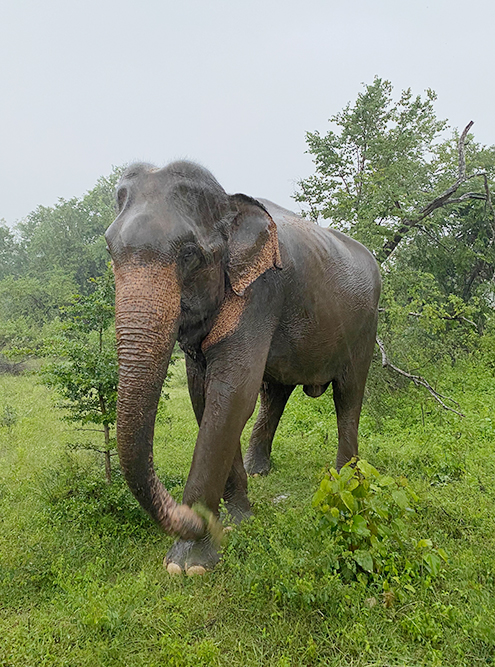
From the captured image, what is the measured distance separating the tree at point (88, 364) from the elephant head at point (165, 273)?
1296 millimetres

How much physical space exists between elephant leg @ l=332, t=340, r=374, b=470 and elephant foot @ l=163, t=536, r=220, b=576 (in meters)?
1.81

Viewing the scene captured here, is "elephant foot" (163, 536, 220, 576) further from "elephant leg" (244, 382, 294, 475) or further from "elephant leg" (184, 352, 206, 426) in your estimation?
"elephant leg" (244, 382, 294, 475)

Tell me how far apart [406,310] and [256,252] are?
16.0 feet

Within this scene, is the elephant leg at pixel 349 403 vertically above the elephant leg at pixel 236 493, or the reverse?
the elephant leg at pixel 349 403

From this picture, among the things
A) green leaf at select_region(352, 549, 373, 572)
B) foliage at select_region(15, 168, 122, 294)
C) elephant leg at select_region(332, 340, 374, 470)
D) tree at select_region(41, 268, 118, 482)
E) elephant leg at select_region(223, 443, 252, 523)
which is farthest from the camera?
foliage at select_region(15, 168, 122, 294)

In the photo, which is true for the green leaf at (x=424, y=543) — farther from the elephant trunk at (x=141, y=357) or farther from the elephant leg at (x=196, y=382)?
the elephant leg at (x=196, y=382)

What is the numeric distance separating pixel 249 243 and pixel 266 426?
259 cm

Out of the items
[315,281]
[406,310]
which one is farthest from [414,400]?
[315,281]

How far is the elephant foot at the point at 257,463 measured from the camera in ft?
16.1

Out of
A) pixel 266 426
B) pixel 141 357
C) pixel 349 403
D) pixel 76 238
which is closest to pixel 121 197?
pixel 141 357

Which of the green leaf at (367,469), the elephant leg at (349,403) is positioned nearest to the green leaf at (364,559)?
the green leaf at (367,469)

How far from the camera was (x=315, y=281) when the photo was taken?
355 centimetres

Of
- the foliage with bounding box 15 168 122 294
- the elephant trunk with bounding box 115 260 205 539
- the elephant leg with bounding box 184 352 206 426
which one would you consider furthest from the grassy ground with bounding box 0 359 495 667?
the foliage with bounding box 15 168 122 294

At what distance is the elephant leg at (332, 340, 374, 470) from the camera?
4.33 meters
